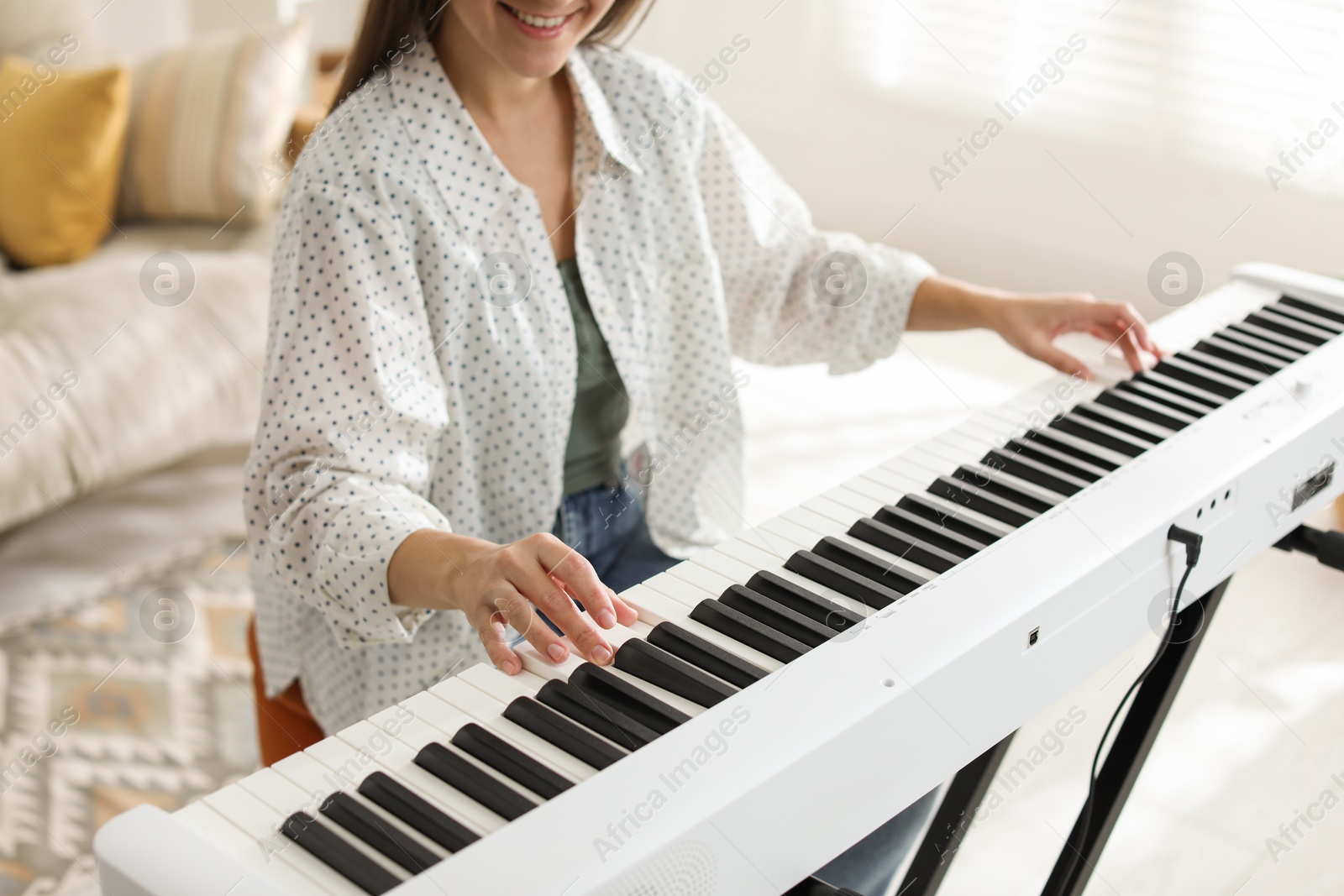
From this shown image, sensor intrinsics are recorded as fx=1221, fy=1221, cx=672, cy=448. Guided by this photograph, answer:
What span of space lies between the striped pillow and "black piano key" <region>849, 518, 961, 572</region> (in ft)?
7.04

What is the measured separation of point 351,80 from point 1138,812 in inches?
55.3

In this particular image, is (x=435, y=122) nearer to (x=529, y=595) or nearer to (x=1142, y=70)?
(x=529, y=595)

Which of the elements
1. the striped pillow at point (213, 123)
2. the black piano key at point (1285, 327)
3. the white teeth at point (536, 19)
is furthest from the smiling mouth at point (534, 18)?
the striped pillow at point (213, 123)

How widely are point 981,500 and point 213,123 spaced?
222 cm

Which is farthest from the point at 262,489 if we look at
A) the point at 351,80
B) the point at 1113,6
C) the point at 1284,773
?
the point at 1113,6

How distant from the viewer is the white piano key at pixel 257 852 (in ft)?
2.08

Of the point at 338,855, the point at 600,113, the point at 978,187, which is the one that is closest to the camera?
the point at 338,855

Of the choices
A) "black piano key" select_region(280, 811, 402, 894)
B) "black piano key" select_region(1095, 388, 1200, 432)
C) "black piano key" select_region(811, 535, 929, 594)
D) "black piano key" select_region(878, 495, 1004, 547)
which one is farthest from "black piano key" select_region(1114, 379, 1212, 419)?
"black piano key" select_region(280, 811, 402, 894)

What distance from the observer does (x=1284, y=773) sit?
5.89ft

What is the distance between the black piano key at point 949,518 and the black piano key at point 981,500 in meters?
0.02

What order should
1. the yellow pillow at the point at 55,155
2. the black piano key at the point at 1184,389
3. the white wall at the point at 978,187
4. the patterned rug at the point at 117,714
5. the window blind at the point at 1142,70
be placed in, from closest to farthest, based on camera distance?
the black piano key at the point at 1184,389, the patterned rug at the point at 117,714, the yellow pillow at the point at 55,155, the window blind at the point at 1142,70, the white wall at the point at 978,187

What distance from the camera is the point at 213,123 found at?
268cm

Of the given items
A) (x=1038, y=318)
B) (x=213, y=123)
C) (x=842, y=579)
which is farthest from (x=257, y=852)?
(x=213, y=123)

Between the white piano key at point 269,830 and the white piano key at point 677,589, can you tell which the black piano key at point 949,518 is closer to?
the white piano key at point 677,589
